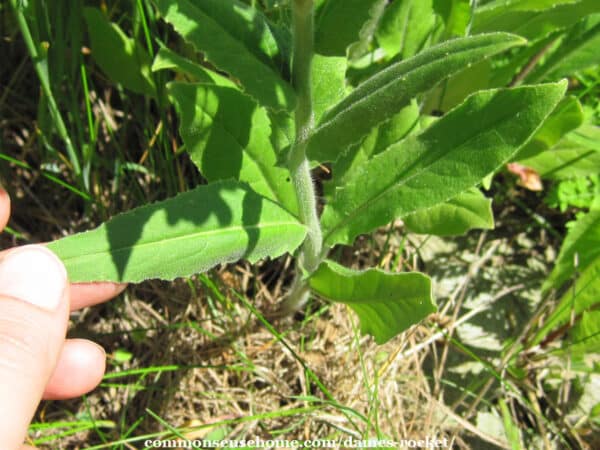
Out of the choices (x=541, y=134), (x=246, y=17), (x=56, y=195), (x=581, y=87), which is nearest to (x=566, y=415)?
(x=541, y=134)

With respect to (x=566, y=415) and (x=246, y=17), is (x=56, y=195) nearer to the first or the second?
(x=246, y=17)

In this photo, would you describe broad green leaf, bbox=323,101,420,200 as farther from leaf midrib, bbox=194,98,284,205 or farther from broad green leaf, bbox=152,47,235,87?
broad green leaf, bbox=152,47,235,87

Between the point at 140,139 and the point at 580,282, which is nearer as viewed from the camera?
the point at 580,282

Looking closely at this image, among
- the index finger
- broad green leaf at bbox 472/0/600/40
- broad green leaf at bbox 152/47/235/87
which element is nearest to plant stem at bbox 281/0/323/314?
broad green leaf at bbox 152/47/235/87

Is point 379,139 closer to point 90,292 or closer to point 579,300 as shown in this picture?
point 579,300

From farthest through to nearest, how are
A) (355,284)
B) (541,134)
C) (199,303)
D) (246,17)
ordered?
(199,303), (541,134), (355,284), (246,17)

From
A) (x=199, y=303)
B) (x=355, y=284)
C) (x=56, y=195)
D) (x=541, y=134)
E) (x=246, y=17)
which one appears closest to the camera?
(x=246, y=17)

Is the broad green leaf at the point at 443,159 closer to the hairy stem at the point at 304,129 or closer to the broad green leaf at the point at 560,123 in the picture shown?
the hairy stem at the point at 304,129
